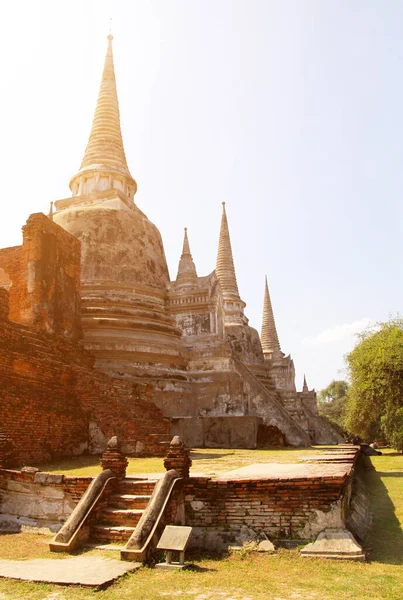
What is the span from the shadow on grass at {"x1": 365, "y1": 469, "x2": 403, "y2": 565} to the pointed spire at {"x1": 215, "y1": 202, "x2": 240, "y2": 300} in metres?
24.5

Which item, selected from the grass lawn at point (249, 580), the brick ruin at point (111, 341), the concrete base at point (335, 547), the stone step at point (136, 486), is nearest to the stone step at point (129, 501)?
the stone step at point (136, 486)

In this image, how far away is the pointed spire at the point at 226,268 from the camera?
35906 millimetres

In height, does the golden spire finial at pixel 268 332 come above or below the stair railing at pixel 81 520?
above

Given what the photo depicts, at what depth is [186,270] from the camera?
23.7 m

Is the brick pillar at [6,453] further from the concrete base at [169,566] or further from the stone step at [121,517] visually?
the concrete base at [169,566]

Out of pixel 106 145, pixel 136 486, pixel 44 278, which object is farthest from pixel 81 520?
pixel 106 145

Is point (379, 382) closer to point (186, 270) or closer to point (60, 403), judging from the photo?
point (186, 270)

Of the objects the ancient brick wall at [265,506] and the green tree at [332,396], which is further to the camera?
the green tree at [332,396]

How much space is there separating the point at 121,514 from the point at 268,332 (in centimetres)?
3549

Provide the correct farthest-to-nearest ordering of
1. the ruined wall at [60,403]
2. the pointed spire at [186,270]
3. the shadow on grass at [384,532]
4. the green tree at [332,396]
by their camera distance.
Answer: the green tree at [332,396]
the pointed spire at [186,270]
the ruined wall at [60,403]
the shadow on grass at [384,532]

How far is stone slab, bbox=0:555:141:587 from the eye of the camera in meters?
4.75

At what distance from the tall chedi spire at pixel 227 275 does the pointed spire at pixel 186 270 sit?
34.9 ft

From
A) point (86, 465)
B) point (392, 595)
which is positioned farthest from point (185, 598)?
point (86, 465)

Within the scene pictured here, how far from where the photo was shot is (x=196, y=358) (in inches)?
768
